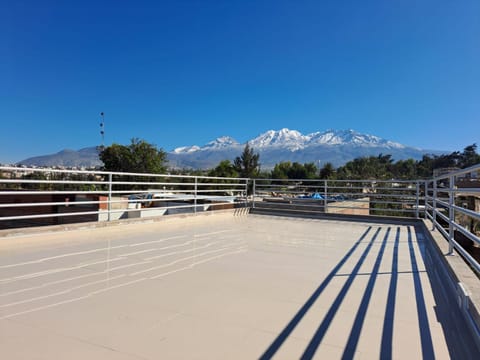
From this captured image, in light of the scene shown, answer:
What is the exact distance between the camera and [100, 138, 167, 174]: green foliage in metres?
28.1

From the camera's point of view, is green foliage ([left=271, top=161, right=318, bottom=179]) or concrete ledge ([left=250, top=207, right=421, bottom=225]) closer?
concrete ledge ([left=250, top=207, right=421, bottom=225])

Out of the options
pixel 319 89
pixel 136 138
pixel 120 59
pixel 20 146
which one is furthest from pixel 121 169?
pixel 20 146

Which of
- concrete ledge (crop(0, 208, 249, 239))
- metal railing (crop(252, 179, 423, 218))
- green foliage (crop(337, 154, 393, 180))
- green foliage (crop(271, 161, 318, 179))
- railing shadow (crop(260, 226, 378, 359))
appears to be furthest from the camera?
green foliage (crop(271, 161, 318, 179))

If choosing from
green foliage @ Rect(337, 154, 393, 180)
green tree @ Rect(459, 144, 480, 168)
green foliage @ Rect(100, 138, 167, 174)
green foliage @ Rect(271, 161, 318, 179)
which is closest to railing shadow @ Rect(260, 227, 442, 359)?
green foliage @ Rect(337, 154, 393, 180)

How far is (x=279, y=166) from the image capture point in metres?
58.7

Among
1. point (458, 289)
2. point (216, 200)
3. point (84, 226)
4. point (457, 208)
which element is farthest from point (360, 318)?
point (216, 200)

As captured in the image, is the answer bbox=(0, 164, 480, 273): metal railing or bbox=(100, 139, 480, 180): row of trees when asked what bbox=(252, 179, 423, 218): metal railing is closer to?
bbox=(0, 164, 480, 273): metal railing

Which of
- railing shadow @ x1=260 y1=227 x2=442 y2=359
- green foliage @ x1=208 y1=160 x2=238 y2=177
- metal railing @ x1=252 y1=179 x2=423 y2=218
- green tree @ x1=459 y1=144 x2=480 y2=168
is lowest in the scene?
railing shadow @ x1=260 y1=227 x2=442 y2=359

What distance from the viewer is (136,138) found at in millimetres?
29109

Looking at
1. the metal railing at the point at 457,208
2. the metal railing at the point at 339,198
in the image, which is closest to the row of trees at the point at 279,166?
the metal railing at the point at 339,198

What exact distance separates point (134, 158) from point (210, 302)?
28.3 meters

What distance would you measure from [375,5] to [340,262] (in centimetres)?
1125

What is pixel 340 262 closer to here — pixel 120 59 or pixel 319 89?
pixel 319 89

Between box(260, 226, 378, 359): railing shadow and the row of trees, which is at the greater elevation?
the row of trees
